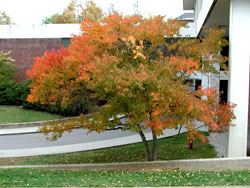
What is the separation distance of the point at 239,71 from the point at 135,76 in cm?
413

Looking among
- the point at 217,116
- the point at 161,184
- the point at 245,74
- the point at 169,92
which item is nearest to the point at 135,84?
the point at 169,92

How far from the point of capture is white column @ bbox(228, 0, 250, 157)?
11000mm

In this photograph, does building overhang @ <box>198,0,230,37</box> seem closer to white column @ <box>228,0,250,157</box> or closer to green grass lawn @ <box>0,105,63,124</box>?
white column @ <box>228,0,250,157</box>

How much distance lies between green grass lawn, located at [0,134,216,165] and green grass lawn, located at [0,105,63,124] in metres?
10.8

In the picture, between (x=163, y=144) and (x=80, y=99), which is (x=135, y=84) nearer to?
(x=80, y=99)

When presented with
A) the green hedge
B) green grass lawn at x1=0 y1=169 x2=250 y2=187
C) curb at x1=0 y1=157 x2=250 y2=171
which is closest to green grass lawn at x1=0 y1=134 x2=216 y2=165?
curb at x1=0 y1=157 x2=250 y2=171

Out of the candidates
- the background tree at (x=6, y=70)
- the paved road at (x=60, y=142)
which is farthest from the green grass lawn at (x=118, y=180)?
the background tree at (x=6, y=70)

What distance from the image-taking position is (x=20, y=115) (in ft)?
84.5

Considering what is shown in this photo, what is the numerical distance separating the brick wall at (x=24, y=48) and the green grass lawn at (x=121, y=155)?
18449 mm

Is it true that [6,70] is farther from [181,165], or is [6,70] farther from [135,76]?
[135,76]

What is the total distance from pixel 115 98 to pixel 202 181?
3.43 m

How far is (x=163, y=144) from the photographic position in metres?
16.5

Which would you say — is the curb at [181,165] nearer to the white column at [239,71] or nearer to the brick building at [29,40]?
the white column at [239,71]

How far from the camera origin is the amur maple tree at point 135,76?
363 inches
